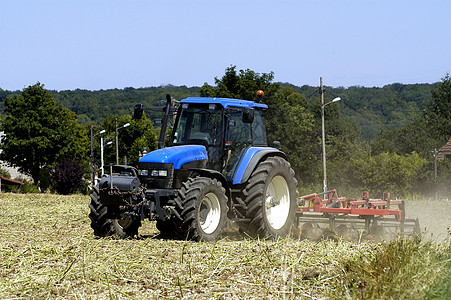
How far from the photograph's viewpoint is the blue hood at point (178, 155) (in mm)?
8859

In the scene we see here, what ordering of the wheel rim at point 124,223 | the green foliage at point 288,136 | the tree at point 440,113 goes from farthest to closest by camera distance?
1. the tree at point 440,113
2. the green foliage at point 288,136
3. the wheel rim at point 124,223

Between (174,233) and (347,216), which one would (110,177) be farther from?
(347,216)

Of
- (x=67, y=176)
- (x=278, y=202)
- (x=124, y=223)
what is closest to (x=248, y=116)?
(x=278, y=202)

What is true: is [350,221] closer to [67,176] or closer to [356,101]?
[67,176]

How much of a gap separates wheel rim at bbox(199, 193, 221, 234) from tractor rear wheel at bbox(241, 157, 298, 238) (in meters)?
0.69

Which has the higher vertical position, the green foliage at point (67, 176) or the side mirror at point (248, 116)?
the side mirror at point (248, 116)

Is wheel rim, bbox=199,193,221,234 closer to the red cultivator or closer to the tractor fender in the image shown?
the tractor fender

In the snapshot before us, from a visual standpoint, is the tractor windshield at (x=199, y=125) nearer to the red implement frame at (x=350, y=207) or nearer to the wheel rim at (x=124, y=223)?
the wheel rim at (x=124, y=223)

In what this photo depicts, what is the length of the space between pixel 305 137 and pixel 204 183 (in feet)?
157

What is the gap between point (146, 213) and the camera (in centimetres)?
861

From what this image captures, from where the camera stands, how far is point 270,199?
10.0 meters

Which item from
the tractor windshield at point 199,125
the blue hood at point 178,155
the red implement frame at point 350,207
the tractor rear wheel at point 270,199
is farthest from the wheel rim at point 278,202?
the blue hood at point 178,155

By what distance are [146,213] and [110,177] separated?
2.63 feet

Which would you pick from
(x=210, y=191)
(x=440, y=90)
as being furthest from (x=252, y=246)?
(x=440, y=90)
